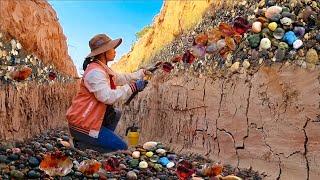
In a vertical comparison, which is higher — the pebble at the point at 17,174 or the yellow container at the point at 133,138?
the yellow container at the point at 133,138

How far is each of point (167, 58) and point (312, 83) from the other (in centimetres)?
609

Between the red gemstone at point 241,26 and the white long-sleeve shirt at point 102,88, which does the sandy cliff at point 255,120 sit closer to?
the red gemstone at point 241,26

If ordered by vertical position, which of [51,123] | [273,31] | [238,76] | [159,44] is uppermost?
[159,44]

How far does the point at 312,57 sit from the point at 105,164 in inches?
117

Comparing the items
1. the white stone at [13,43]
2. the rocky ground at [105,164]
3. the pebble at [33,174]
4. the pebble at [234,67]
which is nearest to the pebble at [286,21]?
the pebble at [234,67]

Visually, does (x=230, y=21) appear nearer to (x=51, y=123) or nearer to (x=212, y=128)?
(x=212, y=128)

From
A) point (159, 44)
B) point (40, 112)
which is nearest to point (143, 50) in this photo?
point (159, 44)

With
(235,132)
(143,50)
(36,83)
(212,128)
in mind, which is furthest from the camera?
(143,50)

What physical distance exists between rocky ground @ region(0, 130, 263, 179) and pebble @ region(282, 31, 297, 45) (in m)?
1.86

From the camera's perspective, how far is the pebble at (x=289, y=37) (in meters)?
7.76

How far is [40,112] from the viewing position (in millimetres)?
11984

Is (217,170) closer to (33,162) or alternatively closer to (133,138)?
(33,162)

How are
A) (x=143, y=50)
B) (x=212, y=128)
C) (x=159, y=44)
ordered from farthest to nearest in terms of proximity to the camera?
1. (x=143, y=50)
2. (x=159, y=44)
3. (x=212, y=128)

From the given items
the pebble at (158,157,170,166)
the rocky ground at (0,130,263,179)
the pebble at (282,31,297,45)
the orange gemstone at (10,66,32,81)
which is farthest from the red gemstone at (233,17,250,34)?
the orange gemstone at (10,66,32,81)
